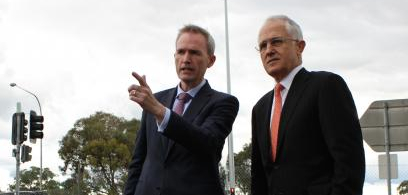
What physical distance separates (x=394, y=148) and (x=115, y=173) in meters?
39.6

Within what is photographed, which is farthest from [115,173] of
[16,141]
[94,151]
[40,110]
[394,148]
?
[394,148]

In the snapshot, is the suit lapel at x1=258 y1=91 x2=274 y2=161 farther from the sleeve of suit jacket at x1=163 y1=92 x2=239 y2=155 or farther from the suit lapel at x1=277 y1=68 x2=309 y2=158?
the sleeve of suit jacket at x1=163 y1=92 x2=239 y2=155

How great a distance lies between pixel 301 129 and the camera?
138 inches

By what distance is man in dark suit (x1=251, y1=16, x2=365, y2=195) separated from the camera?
3.37 metres

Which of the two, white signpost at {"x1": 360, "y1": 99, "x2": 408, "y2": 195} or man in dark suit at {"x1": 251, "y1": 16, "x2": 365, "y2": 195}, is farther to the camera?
white signpost at {"x1": 360, "y1": 99, "x2": 408, "y2": 195}

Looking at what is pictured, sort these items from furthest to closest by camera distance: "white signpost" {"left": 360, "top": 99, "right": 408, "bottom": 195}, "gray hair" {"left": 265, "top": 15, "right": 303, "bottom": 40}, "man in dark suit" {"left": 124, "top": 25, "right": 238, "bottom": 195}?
"white signpost" {"left": 360, "top": 99, "right": 408, "bottom": 195}, "man in dark suit" {"left": 124, "top": 25, "right": 238, "bottom": 195}, "gray hair" {"left": 265, "top": 15, "right": 303, "bottom": 40}

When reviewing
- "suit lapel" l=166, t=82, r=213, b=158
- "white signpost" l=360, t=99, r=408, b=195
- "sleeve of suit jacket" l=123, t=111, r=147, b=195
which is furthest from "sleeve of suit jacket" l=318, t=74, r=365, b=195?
"white signpost" l=360, t=99, r=408, b=195

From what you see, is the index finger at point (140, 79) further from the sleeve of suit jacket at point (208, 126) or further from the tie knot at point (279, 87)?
the tie knot at point (279, 87)

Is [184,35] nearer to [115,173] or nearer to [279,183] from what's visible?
[279,183]

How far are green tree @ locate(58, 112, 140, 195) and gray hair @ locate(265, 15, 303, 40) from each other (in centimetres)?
4147

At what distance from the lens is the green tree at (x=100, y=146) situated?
160 ft

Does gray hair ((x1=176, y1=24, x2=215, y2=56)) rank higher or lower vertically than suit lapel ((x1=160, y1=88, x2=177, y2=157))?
higher

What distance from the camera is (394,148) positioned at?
10.8 meters

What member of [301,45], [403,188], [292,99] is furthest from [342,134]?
[403,188]
